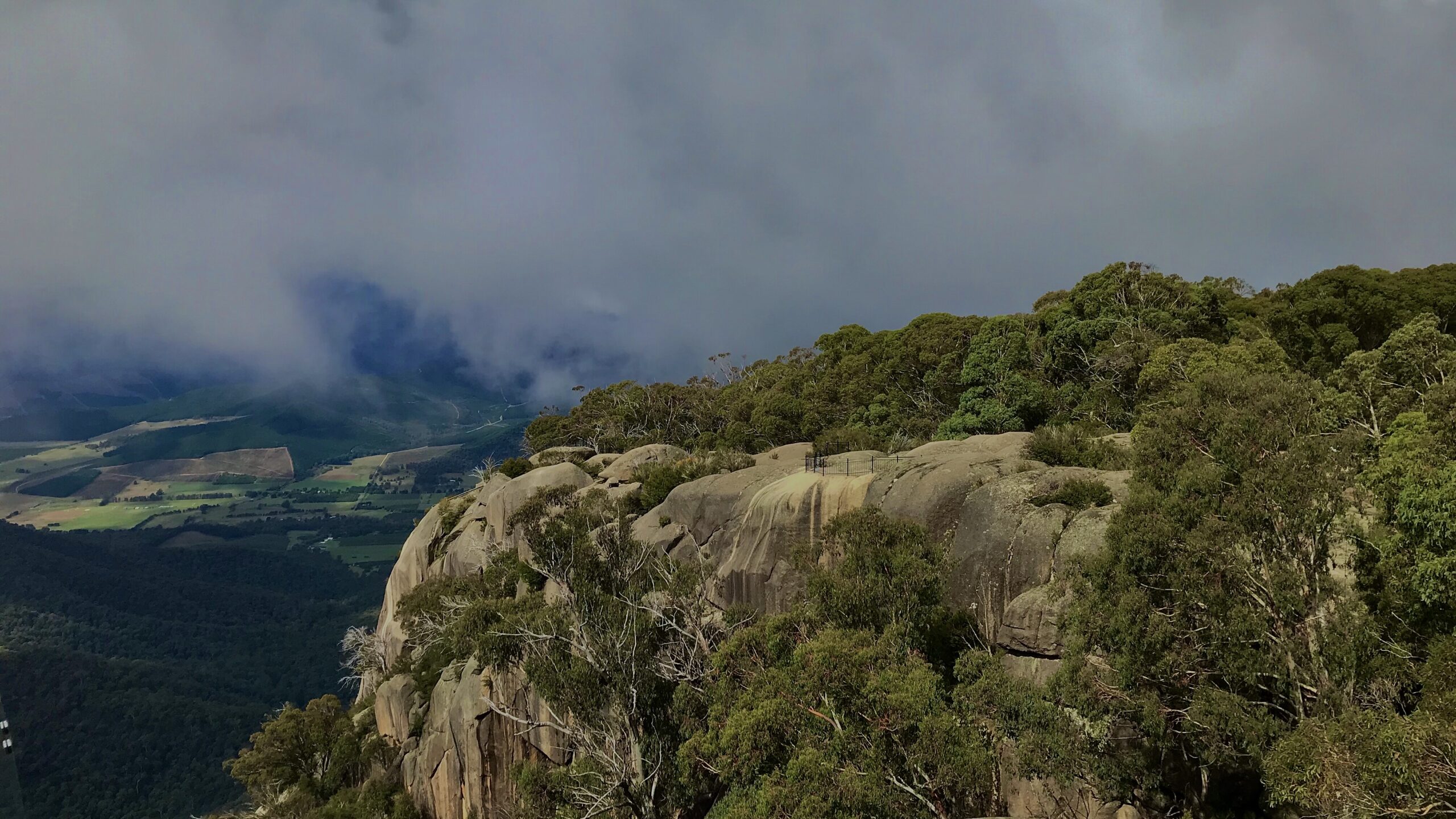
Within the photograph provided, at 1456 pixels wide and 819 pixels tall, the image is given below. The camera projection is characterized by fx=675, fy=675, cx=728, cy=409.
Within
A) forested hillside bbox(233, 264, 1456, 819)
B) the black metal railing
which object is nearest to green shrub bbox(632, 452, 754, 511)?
the black metal railing

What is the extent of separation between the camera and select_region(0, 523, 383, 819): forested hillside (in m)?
89.5

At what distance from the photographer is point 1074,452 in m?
28.1

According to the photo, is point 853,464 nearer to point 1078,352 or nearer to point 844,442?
point 844,442

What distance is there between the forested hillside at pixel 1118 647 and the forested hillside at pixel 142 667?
8684cm

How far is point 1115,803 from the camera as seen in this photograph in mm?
17094

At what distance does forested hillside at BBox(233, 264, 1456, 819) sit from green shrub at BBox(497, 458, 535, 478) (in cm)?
2328

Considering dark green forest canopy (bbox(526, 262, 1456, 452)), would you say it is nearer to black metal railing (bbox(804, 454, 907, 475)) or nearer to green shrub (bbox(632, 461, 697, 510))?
black metal railing (bbox(804, 454, 907, 475))

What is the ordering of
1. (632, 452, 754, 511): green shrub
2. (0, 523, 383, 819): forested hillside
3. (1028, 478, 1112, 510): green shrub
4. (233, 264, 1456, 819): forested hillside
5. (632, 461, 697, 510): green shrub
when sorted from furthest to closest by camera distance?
(0, 523, 383, 819): forested hillside < (632, 461, 697, 510): green shrub < (632, 452, 754, 511): green shrub < (1028, 478, 1112, 510): green shrub < (233, 264, 1456, 819): forested hillside

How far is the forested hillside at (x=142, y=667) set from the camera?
89.5 metres

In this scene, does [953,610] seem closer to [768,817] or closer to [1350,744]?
[768,817]

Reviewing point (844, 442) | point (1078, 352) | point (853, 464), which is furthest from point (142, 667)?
point (1078, 352)

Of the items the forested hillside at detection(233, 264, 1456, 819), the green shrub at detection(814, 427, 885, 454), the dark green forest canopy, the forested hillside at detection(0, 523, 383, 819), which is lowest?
the forested hillside at detection(0, 523, 383, 819)

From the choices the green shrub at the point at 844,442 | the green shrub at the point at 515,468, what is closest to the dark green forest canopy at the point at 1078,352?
the green shrub at the point at 844,442

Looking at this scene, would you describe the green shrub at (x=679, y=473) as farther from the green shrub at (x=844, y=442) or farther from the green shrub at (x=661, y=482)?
the green shrub at (x=844, y=442)
